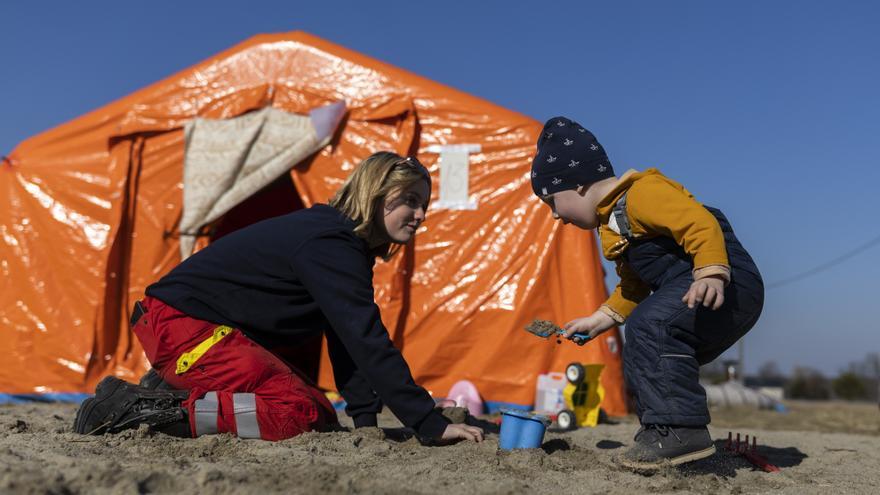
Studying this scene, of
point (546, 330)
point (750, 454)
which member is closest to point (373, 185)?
point (546, 330)

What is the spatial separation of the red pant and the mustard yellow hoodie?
40.5 inches

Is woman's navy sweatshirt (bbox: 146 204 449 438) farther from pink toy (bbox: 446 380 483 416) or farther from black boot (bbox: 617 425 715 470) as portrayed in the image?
pink toy (bbox: 446 380 483 416)

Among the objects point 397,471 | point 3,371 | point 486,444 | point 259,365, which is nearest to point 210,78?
point 3,371

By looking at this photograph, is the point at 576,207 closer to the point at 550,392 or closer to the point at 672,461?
the point at 672,461

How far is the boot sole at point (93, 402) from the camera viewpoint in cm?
221

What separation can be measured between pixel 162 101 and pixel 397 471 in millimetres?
3711

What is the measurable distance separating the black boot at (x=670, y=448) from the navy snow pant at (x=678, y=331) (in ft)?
0.08

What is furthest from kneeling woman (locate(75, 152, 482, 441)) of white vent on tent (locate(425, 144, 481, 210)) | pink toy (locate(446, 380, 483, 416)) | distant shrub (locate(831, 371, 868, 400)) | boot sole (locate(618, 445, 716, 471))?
distant shrub (locate(831, 371, 868, 400))

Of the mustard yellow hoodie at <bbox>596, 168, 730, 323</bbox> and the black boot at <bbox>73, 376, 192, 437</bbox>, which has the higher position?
the mustard yellow hoodie at <bbox>596, 168, 730, 323</bbox>

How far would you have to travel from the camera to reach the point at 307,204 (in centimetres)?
465

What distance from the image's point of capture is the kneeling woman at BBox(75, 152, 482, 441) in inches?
88.0

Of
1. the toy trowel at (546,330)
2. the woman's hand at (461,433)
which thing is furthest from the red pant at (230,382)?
the toy trowel at (546,330)

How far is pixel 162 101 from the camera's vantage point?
4855 mm

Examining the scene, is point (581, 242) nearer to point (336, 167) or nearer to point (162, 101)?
point (336, 167)
